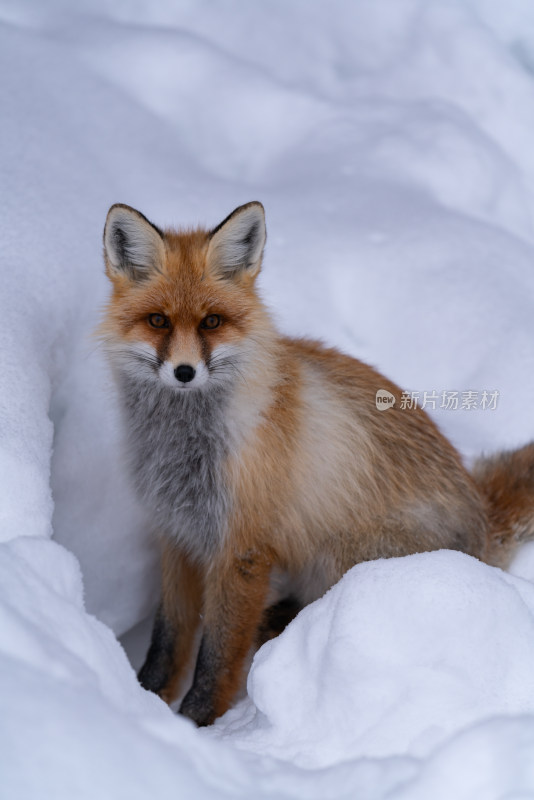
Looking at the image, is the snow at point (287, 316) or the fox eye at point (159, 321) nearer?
the snow at point (287, 316)

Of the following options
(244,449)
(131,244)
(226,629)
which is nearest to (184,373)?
(244,449)

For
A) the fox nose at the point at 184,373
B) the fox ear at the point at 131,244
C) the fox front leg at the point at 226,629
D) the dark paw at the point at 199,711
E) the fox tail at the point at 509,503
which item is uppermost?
the fox ear at the point at 131,244

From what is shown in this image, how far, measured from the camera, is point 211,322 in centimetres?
196

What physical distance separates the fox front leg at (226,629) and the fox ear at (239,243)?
0.86 meters

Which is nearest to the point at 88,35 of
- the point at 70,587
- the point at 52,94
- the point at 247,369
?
the point at 52,94

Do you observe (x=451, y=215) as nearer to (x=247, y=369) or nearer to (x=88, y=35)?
(x=247, y=369)

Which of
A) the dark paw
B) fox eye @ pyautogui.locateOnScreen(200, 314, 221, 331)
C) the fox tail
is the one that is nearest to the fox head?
fox eye @ pyautogui.locateOnScreen(200, 314, 221, 331)

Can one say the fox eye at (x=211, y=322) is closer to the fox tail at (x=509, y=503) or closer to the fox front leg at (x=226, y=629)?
the fox front leg at (x=226, y=629)

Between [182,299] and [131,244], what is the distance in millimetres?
253

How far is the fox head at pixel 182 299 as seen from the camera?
1914 millimetres

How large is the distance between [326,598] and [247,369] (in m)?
0.69

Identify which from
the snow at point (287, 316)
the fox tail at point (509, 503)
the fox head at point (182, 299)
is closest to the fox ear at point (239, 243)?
the fox head at point (182, 299)

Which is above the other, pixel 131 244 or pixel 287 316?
pixel 131 244

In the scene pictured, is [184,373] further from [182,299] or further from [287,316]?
[287,316]
